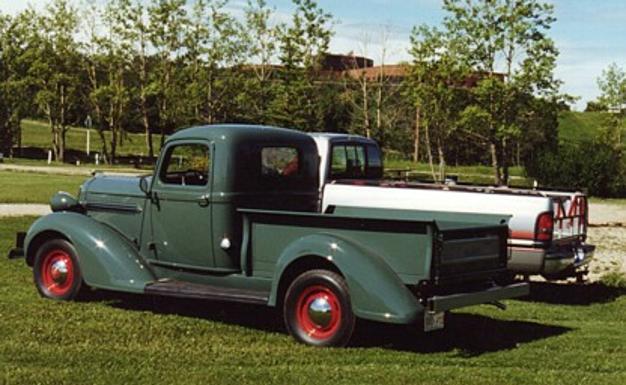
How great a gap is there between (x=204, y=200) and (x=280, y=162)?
890mm

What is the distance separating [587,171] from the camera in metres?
39.1

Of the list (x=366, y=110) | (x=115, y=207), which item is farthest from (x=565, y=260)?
(x=366, y=110)

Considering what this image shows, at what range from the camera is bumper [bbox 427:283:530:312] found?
7.02 m

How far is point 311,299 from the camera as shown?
7.40 m

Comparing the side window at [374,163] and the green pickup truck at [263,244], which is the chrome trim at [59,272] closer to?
the green pickup truck at [263,244]

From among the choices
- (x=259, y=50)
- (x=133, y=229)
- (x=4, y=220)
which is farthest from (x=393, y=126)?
(x=133, y=229)

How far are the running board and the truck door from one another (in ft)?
0.71

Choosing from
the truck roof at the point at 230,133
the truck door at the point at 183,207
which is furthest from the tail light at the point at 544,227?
the truck door at the point at 183,207

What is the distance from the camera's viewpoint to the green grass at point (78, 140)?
6906 cm

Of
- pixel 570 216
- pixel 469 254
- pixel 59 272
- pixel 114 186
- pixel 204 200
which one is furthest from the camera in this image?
pixel 570 216

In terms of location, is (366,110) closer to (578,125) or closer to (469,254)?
(578,125)

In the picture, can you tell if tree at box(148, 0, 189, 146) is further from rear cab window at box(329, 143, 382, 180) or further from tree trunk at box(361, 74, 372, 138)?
rear cab window at box(329, 143, 382, 180)

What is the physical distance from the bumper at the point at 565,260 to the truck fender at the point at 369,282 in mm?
3454

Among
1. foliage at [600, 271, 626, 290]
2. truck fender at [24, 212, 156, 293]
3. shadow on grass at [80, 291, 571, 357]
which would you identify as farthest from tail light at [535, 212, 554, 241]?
truck fender at [24, 212, 156, 293]
